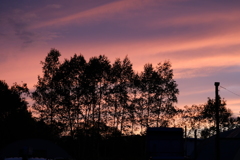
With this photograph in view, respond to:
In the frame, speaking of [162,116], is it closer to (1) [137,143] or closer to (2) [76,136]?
(1) [137,143]

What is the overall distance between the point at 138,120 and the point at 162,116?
4.12 m

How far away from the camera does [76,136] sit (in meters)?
64.8

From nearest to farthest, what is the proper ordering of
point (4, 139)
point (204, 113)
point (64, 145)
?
point (4, 139) → point (64, 145) → point (204, 113)

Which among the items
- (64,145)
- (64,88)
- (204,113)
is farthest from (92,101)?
(204,113)

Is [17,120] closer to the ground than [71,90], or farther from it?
closer to the ground

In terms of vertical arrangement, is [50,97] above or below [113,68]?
below

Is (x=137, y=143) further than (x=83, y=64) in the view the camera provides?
Yes

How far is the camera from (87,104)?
206 ft

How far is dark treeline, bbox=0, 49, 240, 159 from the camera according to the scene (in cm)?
6278

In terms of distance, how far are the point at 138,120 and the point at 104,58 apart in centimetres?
1194

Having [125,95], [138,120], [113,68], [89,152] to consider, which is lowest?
[89,152]

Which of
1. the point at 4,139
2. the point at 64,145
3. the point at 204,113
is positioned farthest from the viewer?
the point at 204,113

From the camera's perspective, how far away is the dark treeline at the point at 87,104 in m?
62.8

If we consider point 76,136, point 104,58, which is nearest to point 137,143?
point 76,136
